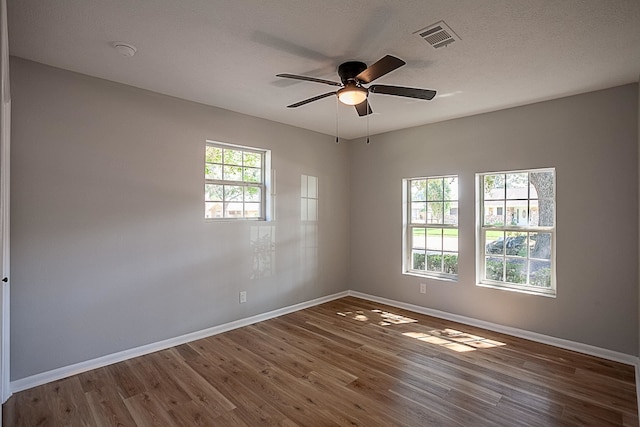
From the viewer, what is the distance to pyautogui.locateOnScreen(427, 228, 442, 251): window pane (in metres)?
4.52

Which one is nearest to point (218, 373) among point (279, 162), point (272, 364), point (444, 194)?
point (272, 364)

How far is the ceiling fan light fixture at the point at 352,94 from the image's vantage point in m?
2.48

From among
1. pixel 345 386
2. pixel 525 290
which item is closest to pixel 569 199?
pixel 525 290

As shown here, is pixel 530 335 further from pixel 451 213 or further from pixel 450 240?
pixel 451 213

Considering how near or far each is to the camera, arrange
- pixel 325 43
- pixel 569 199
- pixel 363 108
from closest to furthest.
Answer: pixel 325 43, pixel 363 108, pixel 569 199

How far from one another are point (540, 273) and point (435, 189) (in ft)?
5.27

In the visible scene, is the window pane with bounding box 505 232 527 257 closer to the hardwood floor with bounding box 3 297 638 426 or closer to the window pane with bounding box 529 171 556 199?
the window pane with bounding box 529 171 556 199

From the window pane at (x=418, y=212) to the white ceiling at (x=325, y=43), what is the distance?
1689mm

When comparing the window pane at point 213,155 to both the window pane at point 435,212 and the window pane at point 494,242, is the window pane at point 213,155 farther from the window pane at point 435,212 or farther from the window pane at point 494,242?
the window pane at point 494,242

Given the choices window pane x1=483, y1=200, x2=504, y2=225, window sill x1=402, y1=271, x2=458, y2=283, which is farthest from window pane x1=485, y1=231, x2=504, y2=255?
window sill x1=402, y1=271, x2=458, y2=283

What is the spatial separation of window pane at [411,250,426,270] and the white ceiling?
2212 mm

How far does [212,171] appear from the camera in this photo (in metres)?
3.88

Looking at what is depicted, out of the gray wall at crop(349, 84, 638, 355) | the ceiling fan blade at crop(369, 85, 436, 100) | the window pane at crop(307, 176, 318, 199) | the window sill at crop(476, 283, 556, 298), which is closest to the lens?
the ceiling fan blade at crop(369, 85, 436, 100)

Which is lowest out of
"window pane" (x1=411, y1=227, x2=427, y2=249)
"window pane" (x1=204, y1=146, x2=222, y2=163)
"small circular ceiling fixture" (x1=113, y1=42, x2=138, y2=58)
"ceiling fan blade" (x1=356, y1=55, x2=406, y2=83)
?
"window pane" (x1=411, y1=227, x2=427, y2=249)
